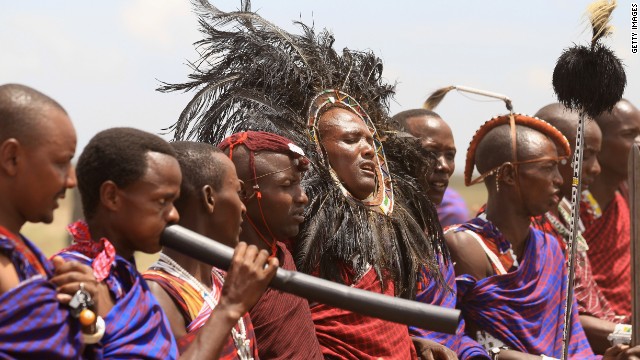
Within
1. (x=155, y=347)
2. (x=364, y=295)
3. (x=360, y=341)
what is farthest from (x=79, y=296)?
(x=360, y=341)

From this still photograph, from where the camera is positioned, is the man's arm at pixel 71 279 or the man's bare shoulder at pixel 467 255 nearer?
the man's arm at pixel 71 279

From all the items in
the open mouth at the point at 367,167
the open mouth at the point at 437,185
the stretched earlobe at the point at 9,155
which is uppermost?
the open mouth at the point at 367,167

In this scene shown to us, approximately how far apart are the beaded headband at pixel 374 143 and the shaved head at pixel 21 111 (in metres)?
2.40

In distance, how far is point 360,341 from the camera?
5293mm

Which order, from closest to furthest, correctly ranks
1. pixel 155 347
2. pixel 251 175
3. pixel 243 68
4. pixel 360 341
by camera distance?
pixel 155 347 < pixel 251 175 < pixel 360 341 < pixel 243 68

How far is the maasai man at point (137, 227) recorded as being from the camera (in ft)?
11.5

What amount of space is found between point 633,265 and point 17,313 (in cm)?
371

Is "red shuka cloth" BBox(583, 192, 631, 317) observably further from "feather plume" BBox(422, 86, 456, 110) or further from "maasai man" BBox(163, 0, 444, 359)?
"maasai man" BBox(163, 0, 444, 359)

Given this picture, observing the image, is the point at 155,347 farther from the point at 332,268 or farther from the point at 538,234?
the point at 538,234

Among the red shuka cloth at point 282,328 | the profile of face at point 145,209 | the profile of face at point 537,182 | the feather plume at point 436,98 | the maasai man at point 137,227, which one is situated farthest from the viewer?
the feather plume at point 436,98

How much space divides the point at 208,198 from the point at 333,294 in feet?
3.04

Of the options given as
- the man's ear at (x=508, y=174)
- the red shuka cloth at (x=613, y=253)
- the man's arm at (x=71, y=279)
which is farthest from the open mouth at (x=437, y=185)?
the man's arm at (x=71, y=279)

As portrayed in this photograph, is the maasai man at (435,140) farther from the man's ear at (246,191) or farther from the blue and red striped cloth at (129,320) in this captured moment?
the blue and red striped cloth at (129,320)

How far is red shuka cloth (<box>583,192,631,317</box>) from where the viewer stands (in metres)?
8.72
